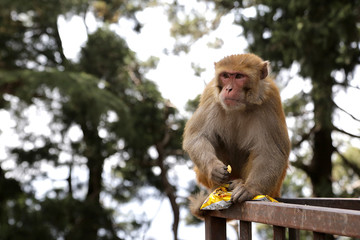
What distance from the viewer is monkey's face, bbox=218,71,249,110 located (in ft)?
7.52

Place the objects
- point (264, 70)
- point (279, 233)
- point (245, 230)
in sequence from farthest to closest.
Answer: point (264, 70) < point (245, 230) < point (279, 233)

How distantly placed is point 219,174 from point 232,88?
46cm

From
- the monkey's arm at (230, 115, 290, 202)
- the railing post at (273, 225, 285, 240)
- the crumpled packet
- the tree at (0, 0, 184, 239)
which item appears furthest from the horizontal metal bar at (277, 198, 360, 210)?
the tree at (0, 0, 184, 239)

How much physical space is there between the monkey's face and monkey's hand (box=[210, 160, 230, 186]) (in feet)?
1.08

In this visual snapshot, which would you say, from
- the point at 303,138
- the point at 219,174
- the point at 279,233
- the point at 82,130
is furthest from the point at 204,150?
the point at 82,130

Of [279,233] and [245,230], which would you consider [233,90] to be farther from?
[279,233]

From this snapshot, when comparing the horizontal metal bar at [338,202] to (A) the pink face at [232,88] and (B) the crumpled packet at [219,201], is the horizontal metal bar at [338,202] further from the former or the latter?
(A) the pink face at [232,88]

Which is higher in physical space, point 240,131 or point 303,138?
point 303,138

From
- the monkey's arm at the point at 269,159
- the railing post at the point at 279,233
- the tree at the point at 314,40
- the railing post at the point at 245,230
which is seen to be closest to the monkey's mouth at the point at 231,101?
the monkey's arm at the point at 269,159

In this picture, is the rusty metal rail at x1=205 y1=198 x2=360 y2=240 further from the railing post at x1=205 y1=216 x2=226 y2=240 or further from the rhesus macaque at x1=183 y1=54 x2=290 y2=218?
the rhesus macaque at x1=183 y1=54 x2=290 y2=218

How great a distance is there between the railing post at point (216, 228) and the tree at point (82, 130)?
497 centimetres

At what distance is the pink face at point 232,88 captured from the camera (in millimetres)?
2291

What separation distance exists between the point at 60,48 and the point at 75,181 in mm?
2899

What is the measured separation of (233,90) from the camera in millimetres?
2305
